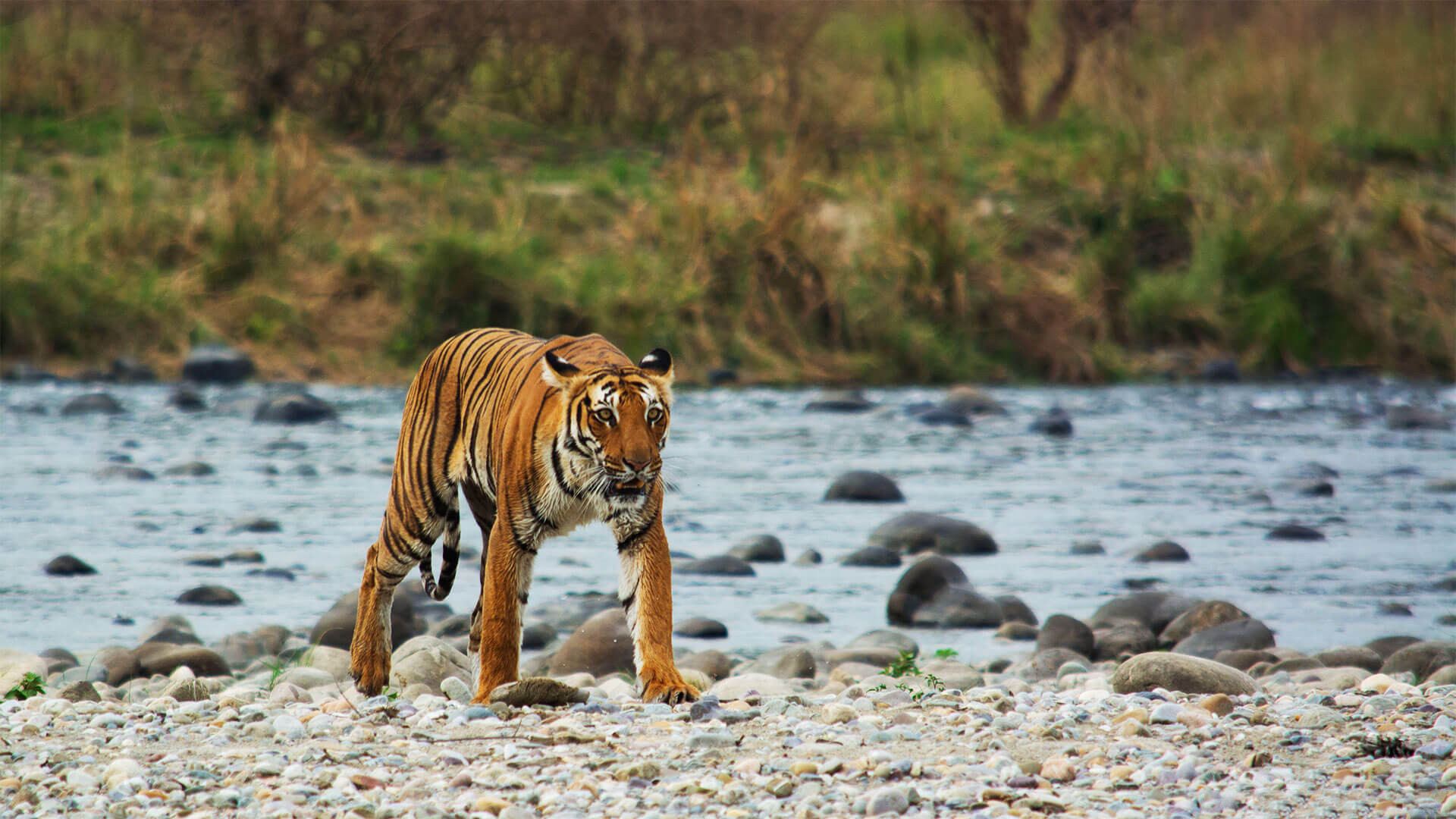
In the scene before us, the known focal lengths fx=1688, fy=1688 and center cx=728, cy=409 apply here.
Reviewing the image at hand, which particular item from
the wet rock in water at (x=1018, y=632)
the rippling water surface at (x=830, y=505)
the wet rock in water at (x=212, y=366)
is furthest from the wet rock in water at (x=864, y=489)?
the wet rock in water at (x=212, y=366)

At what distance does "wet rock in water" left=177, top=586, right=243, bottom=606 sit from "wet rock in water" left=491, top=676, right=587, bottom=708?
12.1 feet

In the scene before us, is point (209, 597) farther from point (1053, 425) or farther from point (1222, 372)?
point (1222, 372)

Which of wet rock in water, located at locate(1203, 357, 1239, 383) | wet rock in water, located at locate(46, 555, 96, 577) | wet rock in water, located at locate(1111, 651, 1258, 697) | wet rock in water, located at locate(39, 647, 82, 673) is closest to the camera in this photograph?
wet rock in water, located at locate(1111, 651, 1258, 697)

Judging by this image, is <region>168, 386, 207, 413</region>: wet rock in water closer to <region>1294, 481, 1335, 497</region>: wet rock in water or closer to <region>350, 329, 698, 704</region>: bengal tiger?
<region>1294, 481, 1335, 497</region>: wet rock in water

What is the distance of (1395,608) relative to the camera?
27.5ft

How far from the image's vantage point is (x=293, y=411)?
47.6ft

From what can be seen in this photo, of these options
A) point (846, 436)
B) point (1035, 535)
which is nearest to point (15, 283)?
point (846, 436)

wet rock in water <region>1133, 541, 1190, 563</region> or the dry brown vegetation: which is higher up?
the dry brown vegetation

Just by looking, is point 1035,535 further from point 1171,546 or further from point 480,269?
point 480,269

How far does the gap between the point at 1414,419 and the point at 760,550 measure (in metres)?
8.01

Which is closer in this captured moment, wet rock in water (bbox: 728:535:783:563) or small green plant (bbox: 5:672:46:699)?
small green plant (bbox: 5:672:46:699)

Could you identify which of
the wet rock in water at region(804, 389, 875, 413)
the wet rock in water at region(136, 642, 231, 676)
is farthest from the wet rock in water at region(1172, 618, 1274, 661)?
the wet rock in water at region(804, 389, 875, 413)

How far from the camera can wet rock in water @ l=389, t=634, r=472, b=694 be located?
240 inches

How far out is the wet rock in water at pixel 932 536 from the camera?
9.72 metres
